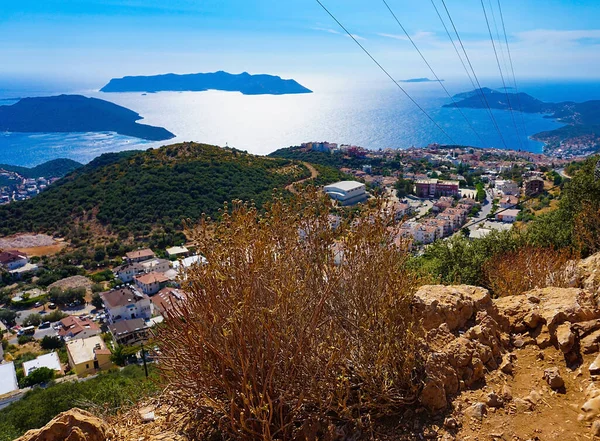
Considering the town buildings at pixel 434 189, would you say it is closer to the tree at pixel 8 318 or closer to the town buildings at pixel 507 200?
the town buildings at pixel 507 200

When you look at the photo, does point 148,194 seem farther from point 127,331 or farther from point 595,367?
point 595,367

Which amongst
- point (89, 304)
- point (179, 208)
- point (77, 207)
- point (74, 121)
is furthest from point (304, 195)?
point (74, 121)

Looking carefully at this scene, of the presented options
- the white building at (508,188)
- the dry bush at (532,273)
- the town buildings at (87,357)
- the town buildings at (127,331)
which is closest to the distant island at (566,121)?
the white building at (508,188)

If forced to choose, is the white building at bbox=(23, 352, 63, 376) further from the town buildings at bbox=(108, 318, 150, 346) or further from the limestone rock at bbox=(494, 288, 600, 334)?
the limestone rock at bbox=(494, 288, 600, 334)

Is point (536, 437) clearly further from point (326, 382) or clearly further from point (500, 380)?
point (326, 382)

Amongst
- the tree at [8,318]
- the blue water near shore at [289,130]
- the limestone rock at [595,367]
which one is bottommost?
the tree at [8,318]

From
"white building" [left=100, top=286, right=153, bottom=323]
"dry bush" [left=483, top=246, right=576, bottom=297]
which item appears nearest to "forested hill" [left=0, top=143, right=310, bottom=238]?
"white building" [left=100, top=286, right=153, bottom=323]

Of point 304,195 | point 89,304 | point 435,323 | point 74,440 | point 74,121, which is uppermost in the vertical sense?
point 74,121
